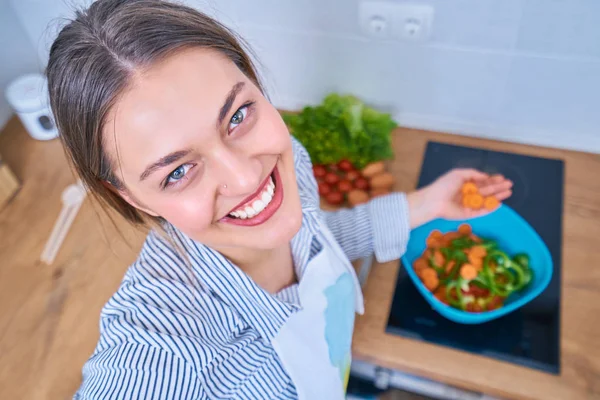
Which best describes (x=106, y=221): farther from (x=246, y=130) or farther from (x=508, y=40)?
(x=508, y=40)

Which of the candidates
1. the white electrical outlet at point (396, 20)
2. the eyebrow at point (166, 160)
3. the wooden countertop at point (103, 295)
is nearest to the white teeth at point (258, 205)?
the eyebrow at point (166, 160)

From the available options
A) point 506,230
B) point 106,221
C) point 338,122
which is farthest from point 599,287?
point 106,221

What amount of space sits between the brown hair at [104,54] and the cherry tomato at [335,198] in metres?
0.47

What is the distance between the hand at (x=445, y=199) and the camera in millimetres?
826

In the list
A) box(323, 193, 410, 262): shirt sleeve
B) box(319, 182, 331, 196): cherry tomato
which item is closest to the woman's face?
box(323, 193, 410, 262): shirt sleeve

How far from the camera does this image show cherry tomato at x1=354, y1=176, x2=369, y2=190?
0.95 m

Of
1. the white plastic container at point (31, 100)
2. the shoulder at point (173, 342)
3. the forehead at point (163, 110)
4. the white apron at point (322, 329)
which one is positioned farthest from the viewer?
the white plastic container at point (31, 100)

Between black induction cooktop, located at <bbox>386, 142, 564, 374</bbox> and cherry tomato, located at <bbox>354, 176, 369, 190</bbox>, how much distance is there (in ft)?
0.37

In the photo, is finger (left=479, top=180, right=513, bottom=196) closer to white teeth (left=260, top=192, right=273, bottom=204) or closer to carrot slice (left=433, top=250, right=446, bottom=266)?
carrot slice (left=433, top=250, right=446, bottom=266)

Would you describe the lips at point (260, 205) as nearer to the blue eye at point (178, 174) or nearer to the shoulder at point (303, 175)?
the blue eye at point (178, 174)

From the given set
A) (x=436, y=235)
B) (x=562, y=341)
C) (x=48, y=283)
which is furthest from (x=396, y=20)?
(x=48, y=283)

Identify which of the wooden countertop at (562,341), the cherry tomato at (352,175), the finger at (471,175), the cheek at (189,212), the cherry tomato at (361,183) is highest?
the cheek at (189,212)

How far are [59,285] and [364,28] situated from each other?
769 millimetres

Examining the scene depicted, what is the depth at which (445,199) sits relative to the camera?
83 cm
